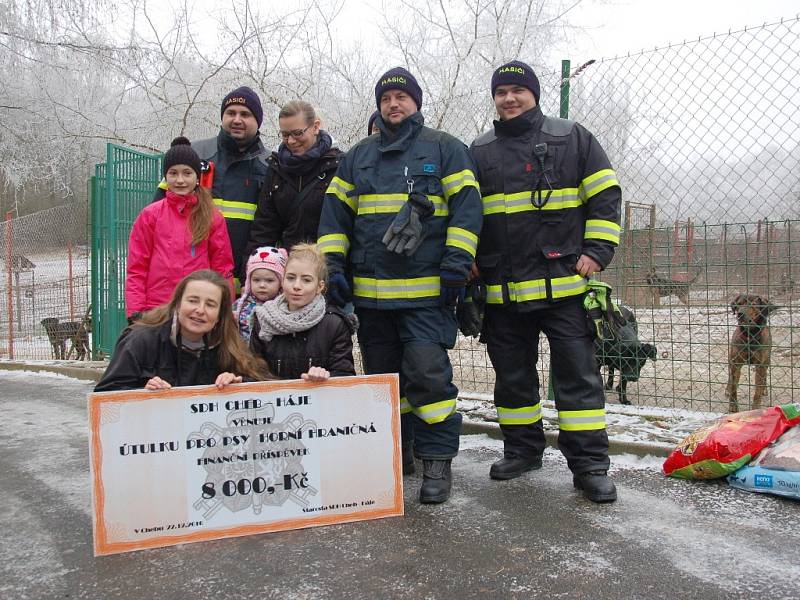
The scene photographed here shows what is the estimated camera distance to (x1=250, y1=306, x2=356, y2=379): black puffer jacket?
11.1 ft

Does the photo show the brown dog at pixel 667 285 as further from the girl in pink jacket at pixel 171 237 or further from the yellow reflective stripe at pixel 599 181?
the girl in pink jacket at pixel 171 237

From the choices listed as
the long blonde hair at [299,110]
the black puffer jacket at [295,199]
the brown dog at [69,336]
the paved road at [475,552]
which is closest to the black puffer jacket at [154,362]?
the paved road at [475,552]

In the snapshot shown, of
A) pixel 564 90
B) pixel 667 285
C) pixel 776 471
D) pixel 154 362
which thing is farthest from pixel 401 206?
pixel 667 285

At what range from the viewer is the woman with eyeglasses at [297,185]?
396 cm

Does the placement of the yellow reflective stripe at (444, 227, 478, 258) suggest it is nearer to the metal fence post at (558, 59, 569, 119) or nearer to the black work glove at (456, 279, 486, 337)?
the black work glove at (456, 279, 486, 337)

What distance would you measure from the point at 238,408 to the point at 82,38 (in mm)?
8531

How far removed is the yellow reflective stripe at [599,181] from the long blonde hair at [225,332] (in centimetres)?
183

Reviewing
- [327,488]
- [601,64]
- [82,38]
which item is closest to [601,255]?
[327,488]

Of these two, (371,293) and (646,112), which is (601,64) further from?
(371,293)

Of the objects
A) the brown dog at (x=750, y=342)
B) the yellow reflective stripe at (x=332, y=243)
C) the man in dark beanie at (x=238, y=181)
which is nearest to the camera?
the yellow reflective stripe at (x=332, y=243)

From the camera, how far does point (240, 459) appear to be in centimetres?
301

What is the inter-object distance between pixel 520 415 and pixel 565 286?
31.1 inches

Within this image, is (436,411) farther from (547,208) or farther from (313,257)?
(547,208)

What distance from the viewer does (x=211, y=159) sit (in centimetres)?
426
